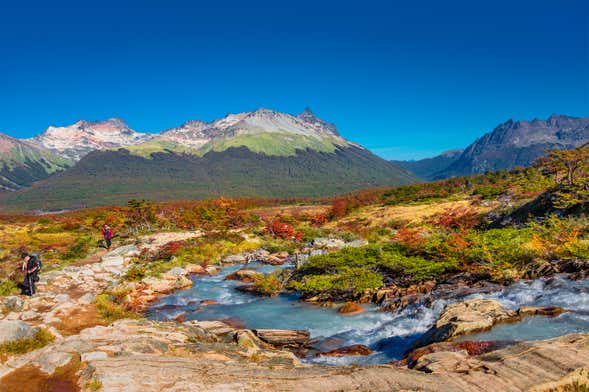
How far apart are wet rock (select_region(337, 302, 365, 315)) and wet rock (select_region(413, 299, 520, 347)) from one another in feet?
17.0

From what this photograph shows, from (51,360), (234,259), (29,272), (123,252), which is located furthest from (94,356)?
(123,252)

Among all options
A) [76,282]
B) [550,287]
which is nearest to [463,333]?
[550,287]

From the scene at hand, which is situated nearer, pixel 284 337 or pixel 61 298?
pixel 284 337

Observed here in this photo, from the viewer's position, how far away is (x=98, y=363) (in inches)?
344

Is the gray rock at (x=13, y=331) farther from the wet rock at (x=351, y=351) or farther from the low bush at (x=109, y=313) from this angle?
the wet rock at (x=351, y=351)

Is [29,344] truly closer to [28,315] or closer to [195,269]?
[28,315]

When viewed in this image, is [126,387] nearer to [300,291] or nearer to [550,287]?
[550,287]

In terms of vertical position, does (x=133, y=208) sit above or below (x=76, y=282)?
above

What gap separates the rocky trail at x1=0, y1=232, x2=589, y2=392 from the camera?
7340mm

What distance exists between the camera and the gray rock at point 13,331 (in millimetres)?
10281

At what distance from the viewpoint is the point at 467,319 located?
1171 cm

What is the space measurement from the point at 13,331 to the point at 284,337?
8337 millimetres

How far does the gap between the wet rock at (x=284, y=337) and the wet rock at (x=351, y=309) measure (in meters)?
3.28

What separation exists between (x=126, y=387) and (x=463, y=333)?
8.57m
